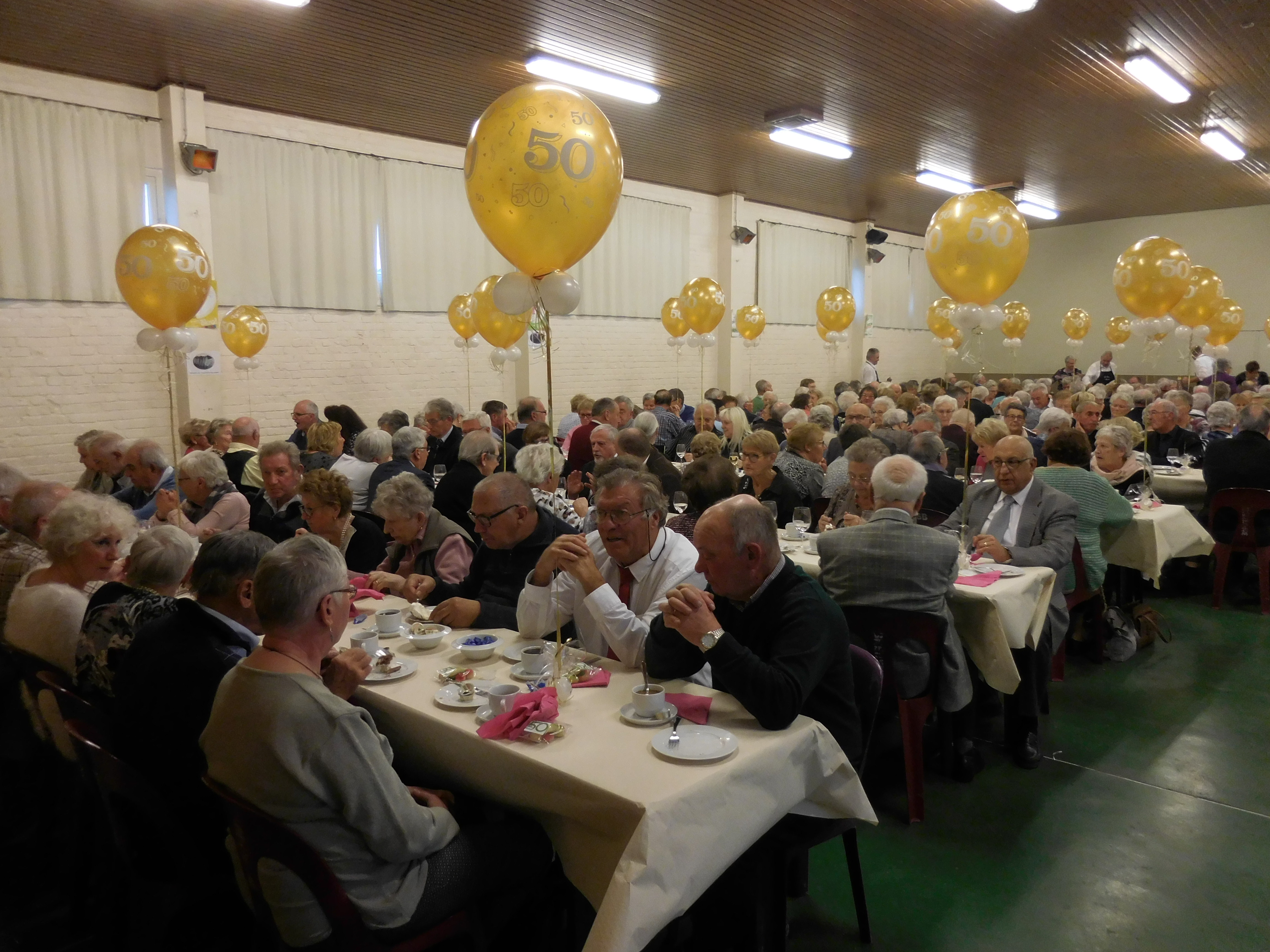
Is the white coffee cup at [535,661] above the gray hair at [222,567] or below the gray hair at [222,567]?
below

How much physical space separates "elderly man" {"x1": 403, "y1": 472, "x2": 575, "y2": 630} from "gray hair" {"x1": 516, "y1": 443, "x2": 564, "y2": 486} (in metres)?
1.54

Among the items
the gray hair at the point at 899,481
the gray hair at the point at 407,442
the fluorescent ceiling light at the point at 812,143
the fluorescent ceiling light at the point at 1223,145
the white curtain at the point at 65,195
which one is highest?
the fluorescent ceiling light at the point at 1223,145

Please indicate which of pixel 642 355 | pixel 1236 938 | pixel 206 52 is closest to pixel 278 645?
pixel 1236 938

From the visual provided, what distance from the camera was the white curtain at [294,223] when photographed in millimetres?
8602

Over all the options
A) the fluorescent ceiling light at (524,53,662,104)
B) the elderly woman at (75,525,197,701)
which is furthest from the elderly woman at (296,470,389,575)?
the fluorescent ceiling light at (524,53,662,104)

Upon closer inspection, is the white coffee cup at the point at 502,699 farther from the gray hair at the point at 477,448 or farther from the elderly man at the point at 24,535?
the gray hair at the point at 477,448

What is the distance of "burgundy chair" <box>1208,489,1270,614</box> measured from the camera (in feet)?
18.2

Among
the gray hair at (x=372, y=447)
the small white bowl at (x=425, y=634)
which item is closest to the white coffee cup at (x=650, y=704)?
the small white bowl at (x=425, y=634)

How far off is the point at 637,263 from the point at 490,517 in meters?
9.96

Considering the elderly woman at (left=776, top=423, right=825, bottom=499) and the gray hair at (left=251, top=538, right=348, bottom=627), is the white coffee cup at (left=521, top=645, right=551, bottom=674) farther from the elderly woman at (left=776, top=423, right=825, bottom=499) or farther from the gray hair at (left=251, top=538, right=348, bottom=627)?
the elderly woman at (left=776, top=423, right=825, bottom=499)

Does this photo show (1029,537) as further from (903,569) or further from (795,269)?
(795,269)

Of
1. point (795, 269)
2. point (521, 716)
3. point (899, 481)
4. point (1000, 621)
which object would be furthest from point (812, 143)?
point (521, 716)

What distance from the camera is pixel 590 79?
8.00 metres

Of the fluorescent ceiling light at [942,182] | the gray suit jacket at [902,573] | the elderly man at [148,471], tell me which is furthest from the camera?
the fluorescent ceiling light at [942,182]
